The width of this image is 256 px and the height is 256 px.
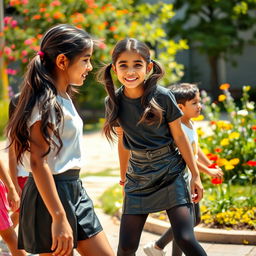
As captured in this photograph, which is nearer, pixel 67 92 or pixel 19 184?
pixel 67 92

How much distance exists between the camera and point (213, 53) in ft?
72.0

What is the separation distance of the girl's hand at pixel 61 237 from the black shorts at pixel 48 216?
200 mm

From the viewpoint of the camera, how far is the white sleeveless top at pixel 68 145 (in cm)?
322

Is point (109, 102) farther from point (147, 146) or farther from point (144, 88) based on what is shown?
point (147, 146)

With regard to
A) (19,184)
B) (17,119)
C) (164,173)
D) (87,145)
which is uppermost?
(17,119)

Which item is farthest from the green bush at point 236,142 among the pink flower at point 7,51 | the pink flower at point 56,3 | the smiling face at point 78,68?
the pink flower at point 7,51

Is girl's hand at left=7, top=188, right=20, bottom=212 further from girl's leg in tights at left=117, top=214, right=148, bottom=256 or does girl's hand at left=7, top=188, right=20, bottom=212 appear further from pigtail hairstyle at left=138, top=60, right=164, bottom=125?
pigtail hairstyle at left=138, top=60, right=164, bottom=125

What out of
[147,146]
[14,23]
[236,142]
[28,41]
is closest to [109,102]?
[147,146]

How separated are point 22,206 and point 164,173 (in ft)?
3.13

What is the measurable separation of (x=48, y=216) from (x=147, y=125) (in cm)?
95

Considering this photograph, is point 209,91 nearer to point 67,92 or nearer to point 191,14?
point 191,14

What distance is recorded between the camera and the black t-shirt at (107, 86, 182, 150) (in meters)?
3.93

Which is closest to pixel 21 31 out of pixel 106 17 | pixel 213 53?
pixel 106 17

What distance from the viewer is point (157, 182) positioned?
13.0 ft
